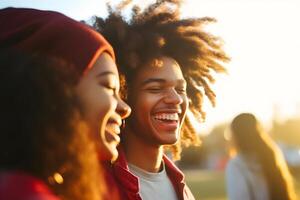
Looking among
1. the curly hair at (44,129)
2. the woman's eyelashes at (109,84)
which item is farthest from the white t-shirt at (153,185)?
the curly hair at (44,129)

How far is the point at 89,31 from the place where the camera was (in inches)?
92.1

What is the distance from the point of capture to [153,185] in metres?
3.62

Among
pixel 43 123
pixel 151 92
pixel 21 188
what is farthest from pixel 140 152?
pixel 21 188

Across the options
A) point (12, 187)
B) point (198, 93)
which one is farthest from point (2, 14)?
point (198, 93)

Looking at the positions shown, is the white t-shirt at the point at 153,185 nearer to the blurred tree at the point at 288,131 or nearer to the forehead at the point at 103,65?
the forehead at the point at 103,65

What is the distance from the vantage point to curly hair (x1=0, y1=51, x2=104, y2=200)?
1803mm

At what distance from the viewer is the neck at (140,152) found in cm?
368

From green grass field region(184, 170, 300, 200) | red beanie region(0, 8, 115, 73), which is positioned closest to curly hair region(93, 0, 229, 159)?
red beanie region(0, 8, 115, 73)

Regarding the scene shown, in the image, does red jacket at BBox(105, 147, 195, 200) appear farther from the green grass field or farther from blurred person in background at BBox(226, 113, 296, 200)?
the green grass field

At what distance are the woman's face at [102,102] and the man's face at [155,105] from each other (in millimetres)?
1200

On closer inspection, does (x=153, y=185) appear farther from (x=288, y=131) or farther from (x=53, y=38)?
(x=288, y=131)

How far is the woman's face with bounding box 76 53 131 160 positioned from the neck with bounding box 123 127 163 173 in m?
1.25

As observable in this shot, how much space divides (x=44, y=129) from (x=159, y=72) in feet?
6.49

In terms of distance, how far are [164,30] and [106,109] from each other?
172cm
